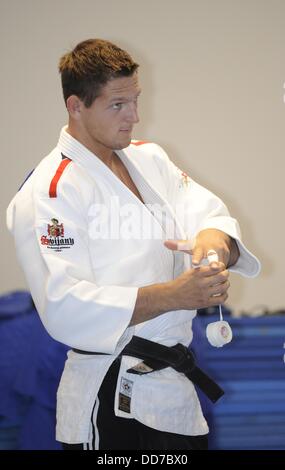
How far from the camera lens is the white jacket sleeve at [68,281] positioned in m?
1.61

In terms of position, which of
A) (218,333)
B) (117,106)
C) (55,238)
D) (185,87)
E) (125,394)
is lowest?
(125,394)

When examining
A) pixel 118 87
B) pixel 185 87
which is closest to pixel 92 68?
pixel 118 87

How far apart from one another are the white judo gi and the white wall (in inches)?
91.6

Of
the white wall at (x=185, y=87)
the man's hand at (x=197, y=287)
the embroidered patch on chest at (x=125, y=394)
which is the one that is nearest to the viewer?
the man's hand at (x=197, y=287)

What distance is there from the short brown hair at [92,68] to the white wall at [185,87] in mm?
2342

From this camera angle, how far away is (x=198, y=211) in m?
1.97

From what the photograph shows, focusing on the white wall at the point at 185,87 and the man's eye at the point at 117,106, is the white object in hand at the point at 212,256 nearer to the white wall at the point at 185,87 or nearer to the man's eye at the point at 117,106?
the man's eye at the point at 117,106

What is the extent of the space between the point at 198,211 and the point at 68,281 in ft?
1.72

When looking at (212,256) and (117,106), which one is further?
(117,106)

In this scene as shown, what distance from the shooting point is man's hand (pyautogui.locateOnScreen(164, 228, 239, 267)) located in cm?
167

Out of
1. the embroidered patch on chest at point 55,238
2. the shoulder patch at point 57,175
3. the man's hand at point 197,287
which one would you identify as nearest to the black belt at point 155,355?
the man's hand at point 197,287

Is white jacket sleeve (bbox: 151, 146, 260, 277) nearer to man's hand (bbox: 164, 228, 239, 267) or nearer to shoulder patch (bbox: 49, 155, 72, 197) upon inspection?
man's hand (bbox: 164, 228, 239, 267)

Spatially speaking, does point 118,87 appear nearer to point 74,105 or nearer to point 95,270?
point 74,105
